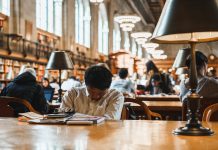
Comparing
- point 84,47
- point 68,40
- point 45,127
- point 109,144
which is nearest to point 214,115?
point 45,127

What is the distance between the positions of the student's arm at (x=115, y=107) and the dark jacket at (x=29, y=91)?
1687 millimetres

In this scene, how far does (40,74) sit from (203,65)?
12.5 m

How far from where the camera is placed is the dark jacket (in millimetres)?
4676

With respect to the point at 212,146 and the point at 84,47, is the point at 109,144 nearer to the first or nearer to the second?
the point at 212,146

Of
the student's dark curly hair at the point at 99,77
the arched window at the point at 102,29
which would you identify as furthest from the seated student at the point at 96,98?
the arched window at the point at 102,29

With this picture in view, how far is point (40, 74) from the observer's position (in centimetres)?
1580

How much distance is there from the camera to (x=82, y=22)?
21.9 meters

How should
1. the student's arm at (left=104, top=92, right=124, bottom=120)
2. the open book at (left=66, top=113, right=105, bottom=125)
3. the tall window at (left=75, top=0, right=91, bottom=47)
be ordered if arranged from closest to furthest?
the open book at (left=66, top=113, right=105, bottom=125), the student's arm at (left=104, top=92, right=124, bottom=120), the tall window at (left=75, top=0, right=91, bottom=47)

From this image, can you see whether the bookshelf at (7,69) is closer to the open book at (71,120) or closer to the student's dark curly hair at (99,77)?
the student's dark curly hair at (99,77)

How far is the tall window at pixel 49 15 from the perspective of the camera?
16.4 m

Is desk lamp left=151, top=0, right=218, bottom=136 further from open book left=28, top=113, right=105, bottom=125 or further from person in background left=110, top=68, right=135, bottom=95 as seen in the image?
person in background left=110, top=68, right=135, bottom=95

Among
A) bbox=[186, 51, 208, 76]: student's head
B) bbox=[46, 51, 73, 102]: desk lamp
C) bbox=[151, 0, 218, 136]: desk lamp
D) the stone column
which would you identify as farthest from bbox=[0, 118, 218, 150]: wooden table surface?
the stone column

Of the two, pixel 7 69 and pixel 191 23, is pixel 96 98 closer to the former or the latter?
pixel 191 23

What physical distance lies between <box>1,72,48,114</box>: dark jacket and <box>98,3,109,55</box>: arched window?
2028 cm
